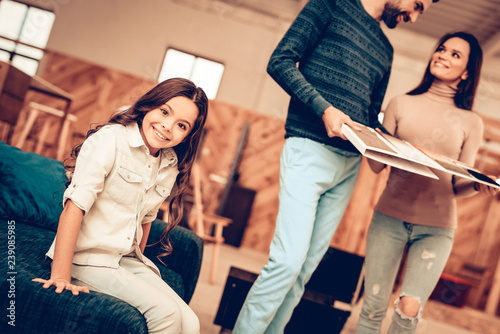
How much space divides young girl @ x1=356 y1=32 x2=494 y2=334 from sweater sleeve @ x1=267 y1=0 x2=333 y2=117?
20.4 inches

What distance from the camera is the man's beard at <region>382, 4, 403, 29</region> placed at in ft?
4.99

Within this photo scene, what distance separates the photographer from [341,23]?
1490 mm

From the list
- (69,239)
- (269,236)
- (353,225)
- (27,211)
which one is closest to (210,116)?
(269,236)

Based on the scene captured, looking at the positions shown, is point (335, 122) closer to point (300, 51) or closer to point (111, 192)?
point (300, 51)

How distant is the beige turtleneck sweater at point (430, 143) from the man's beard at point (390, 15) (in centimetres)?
33

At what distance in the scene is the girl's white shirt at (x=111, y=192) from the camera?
3.62 ft

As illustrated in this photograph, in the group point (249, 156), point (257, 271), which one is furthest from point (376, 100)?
point (249, 156)

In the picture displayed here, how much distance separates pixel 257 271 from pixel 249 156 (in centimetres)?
246

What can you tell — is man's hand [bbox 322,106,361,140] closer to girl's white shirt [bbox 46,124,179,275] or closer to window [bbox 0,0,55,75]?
girl's white shirt [bbox 46,124,179,275]

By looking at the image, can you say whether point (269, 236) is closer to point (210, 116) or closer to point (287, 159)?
point (210, 116)

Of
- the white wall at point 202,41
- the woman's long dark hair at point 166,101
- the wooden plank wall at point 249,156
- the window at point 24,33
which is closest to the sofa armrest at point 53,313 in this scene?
the woman's long dark hair at point 166,101

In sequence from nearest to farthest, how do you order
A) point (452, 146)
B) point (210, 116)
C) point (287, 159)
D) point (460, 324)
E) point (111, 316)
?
point (111, 316) < point (287, 159) < point (452, 146) < point (460, 324) < point (210, 116)

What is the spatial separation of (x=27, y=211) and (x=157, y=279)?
621 millimetres

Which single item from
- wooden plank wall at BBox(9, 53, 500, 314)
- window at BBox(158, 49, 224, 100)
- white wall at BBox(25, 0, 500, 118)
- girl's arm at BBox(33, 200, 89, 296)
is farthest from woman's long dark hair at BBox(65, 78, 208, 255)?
window at BBox(158, 49, 224, 100)
